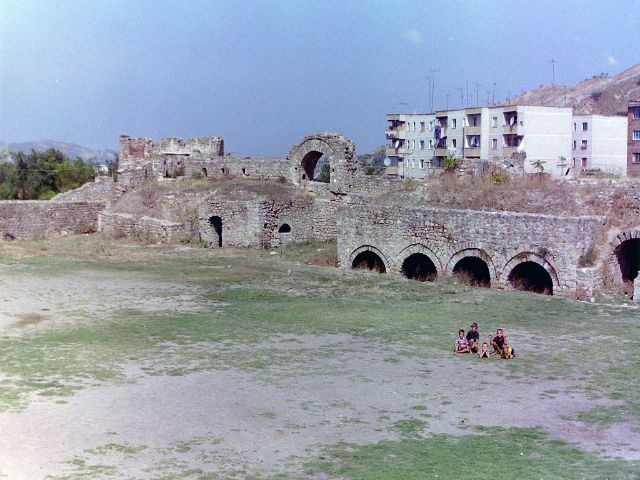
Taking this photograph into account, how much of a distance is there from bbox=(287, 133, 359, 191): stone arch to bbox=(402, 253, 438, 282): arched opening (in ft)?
19.6

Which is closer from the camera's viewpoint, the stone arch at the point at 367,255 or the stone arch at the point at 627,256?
the stone arch at the point at 627,256

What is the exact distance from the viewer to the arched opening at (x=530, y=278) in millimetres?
19203

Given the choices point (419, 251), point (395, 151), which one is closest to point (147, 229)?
point (419, 251)

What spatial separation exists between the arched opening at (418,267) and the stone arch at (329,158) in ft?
19.6

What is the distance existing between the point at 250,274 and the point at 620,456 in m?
13.1

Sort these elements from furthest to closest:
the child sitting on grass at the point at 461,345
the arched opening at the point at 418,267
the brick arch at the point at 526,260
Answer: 1. the arched opening at the point at 418,267
2. the brick arch at the point at 526,260
3. the child sitting on grass at the point at 461,345

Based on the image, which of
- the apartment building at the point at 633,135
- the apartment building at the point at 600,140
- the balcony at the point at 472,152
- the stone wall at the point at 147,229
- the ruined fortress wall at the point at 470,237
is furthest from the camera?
the balcony at the point at 472,152

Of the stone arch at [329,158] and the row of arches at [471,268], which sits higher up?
the stone arch at [329,158]

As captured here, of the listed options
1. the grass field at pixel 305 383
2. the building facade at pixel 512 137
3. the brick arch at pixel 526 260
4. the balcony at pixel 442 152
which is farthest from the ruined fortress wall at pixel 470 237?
the balcony at pixel 442 152

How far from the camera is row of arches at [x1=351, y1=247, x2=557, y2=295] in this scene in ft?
62.6

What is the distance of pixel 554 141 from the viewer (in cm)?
4881

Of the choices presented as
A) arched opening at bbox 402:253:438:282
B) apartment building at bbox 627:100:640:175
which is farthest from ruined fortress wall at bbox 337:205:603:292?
apartment building at bbox 627:100:640:175

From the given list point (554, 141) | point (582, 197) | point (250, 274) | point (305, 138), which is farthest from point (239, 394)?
point (554, 141)

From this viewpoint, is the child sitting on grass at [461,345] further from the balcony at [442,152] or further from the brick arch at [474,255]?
the balcony at [442,152]
